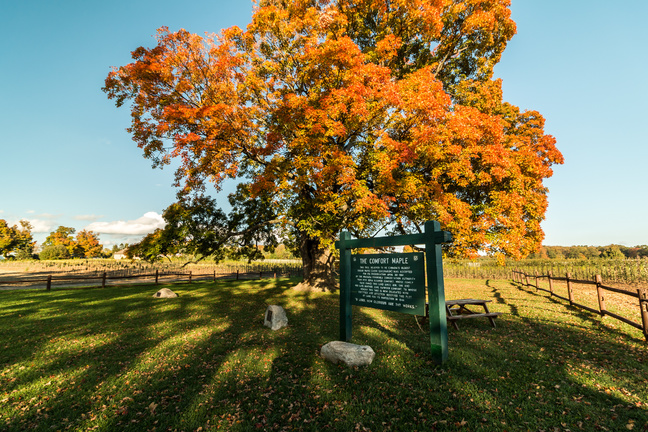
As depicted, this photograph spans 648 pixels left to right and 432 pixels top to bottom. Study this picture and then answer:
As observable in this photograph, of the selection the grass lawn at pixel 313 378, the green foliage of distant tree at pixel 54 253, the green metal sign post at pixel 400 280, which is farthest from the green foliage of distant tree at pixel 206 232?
the green foliage of distant tree at pixel 54 253

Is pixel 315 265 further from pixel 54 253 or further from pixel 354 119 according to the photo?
pixel 54 253

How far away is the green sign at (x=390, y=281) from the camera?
587 cm

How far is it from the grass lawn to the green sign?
3.91 ft

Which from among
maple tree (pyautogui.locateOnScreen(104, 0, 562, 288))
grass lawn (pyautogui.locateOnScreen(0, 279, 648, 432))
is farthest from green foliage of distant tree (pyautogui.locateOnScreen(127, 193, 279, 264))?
grass lawn (pyautogui.locateOnScreen(0, 279, 648, 432))

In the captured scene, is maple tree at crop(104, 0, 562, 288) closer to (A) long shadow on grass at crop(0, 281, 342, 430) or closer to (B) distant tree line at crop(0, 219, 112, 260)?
(A) long shadow on grass at crop(0, 281, 342, 430)

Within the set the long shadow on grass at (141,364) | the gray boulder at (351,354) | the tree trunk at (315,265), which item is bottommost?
the long shadow on grass at (141,364)

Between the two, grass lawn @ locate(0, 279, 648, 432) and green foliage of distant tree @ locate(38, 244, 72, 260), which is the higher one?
green foliage of distant tree @ locate(38, 244, 72, 260)

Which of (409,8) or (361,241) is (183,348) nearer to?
(361,241)

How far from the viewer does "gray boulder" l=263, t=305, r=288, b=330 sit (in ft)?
29.2

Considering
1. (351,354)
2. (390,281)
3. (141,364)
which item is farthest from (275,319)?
(390,281)

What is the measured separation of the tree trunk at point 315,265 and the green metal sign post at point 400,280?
9.87 meters

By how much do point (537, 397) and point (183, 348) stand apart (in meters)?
7.71

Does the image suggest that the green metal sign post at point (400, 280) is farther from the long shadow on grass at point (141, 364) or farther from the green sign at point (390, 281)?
the long shadow on grass at point (141, 364)

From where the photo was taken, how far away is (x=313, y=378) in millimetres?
5285
